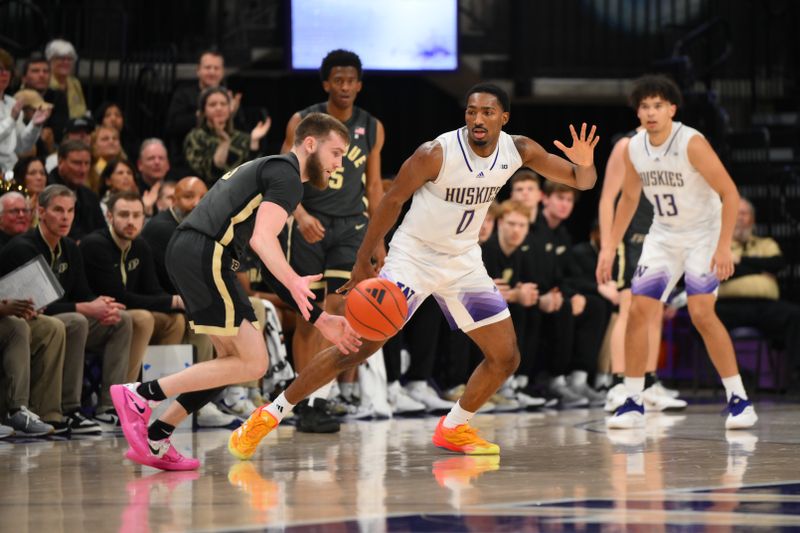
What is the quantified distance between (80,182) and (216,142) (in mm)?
1395

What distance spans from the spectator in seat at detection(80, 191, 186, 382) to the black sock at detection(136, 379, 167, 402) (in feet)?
7.62

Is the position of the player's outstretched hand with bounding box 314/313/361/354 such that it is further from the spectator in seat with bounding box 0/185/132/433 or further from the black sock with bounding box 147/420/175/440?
the spectator in seat with bounding box 0/185/132/433

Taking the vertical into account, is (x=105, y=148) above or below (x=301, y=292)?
above

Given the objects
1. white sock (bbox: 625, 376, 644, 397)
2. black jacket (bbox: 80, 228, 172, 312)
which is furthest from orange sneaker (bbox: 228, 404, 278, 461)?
white sock (bbox: 625, 376, 644, 397)

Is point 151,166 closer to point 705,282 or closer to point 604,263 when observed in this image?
point 604,263

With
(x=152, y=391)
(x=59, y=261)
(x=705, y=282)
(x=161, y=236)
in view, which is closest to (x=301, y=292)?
(x=152, y=391)

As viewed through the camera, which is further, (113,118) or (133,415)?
(113,118)

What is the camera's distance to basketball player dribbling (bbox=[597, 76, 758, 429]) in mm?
8047

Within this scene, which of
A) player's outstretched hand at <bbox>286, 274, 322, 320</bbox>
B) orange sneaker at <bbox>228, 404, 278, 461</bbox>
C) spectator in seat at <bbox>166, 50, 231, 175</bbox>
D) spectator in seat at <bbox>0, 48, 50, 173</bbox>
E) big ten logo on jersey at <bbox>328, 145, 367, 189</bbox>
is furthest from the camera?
spectator in seat at <bbox>166, 50, 231, 175</bbox>

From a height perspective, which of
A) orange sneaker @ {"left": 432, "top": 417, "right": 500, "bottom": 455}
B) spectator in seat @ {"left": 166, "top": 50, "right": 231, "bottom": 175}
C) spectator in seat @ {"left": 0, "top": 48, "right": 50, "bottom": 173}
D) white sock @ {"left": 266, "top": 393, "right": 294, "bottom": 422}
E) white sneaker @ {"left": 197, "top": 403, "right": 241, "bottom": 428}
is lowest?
white sneaker @ {"left": 197, "top": 403, "right": 241, "bottom": 428}

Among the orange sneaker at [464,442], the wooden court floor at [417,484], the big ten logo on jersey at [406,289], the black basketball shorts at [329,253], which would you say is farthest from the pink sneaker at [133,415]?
the black basketball shorts at [329,253]

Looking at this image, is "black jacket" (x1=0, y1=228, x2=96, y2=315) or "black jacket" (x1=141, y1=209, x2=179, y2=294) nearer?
"black jacket" (x1=0, y1=228, x2=96, y2=315)

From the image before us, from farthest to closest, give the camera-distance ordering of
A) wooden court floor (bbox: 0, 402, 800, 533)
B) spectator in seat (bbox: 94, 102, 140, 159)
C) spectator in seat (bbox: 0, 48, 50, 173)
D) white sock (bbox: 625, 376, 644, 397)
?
spectator in seat (bbox: 94, 102, 140, 159) → spectator in seat (bbox: 0, 48, 50, 173) → white sock (bbox: 625, 376, 644, 397) → wooden court floor (bbox: 0, 402, 800, 533)

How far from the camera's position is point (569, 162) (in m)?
6.43
